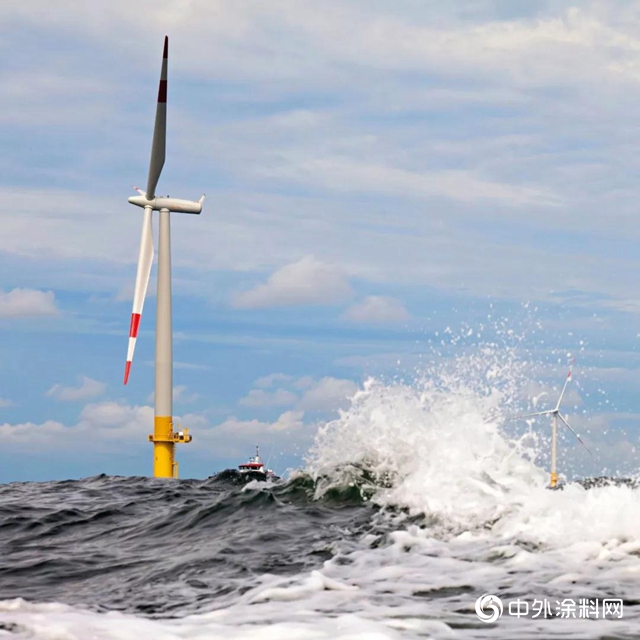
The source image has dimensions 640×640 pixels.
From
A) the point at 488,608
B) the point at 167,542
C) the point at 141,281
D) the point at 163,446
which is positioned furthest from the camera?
the point at 163,446

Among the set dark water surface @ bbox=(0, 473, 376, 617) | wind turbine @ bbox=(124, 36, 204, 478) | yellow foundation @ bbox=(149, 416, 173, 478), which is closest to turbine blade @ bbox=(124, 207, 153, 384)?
wind turbine @ bbox=(124, 36, 204, 478)

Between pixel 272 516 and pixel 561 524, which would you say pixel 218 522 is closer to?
pixel 272 516

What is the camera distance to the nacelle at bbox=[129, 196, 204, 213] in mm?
66938

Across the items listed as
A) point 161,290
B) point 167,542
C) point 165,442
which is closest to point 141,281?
point 161,290

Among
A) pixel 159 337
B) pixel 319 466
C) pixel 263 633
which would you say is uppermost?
pixel 159 337

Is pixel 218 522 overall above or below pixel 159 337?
below

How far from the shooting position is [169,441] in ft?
210

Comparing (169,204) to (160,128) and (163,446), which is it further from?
(163,446)

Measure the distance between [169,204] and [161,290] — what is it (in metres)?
A: 6.45

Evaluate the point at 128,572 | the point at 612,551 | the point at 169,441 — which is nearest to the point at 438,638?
the point at 612,551

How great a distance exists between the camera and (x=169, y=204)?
6775cm

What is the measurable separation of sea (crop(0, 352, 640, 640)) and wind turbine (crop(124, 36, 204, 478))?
37.7 m

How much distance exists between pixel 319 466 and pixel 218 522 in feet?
11.4

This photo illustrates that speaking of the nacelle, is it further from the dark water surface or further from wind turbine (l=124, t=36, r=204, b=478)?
the dark water surface
